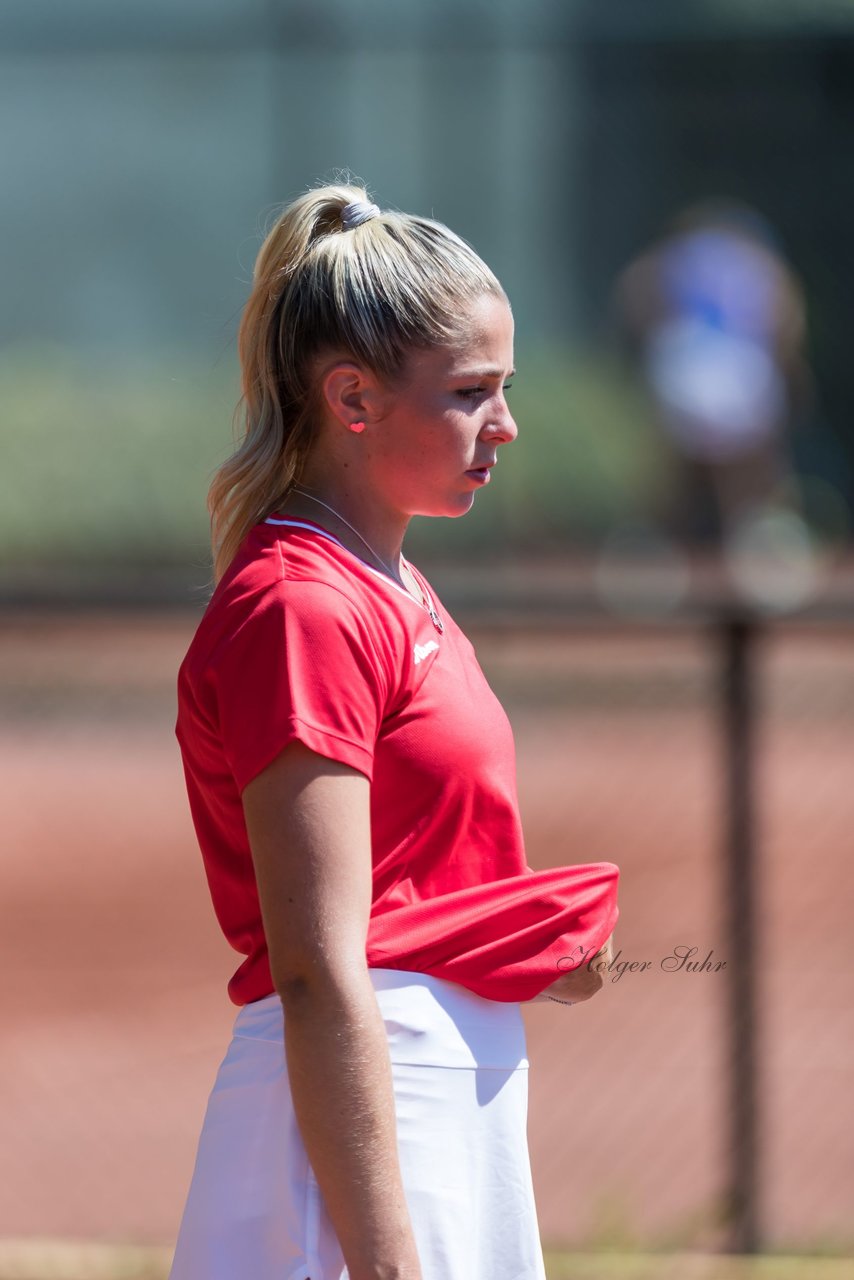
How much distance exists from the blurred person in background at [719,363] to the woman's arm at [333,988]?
44.5ft

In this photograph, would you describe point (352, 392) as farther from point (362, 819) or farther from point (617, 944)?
point (617, 944)

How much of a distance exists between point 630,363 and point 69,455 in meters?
5.54

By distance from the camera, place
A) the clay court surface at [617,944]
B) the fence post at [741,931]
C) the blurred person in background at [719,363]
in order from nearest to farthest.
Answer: the fence post at [741,931] < the clay court surface at [617,944] < the blurred person in background at [719,363]

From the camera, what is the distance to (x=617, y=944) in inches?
212

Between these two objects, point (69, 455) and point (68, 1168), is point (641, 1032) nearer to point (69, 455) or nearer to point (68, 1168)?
point (68, 1168)

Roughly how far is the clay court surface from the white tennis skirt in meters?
1.86

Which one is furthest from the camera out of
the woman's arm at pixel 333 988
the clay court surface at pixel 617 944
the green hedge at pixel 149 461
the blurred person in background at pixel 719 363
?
the green hedge at pixel 149 461

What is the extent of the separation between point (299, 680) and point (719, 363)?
14264mm

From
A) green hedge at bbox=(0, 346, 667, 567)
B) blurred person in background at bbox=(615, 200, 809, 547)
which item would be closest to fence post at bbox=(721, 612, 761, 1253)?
green hedge at bbox=(0, 346, 667, 567)

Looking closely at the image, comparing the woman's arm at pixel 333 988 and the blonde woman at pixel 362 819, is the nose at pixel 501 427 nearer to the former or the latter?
the blonde woman at pixel 362 819

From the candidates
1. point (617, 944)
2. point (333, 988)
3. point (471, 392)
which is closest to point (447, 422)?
point (471, 392)

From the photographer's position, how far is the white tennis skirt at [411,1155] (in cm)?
145

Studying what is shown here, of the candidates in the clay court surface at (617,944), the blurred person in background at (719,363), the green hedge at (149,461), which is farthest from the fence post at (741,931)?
the blurred person in background at (719,363)

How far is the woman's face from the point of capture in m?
1.54
